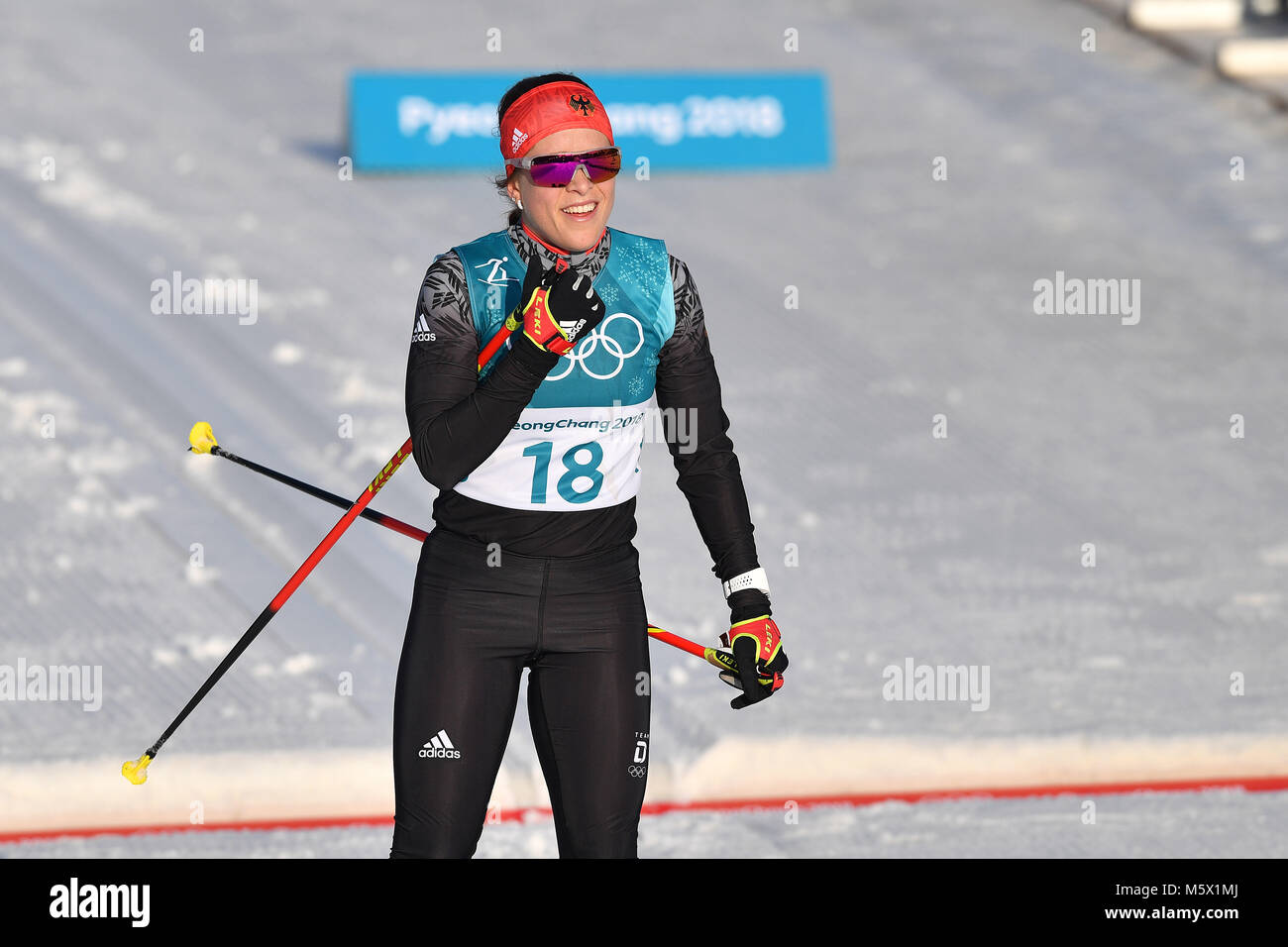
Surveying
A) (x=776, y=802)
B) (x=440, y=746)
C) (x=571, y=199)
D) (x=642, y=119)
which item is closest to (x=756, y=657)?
(x=440, y=746)

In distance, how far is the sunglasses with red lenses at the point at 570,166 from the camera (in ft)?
9.46

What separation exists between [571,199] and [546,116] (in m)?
0.15

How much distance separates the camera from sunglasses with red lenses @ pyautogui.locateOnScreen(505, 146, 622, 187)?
2885 mm

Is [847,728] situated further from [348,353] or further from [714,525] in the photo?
[348,353]

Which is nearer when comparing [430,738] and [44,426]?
[430,738]

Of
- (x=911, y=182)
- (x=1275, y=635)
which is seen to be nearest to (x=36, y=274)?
(x=911, y=182)

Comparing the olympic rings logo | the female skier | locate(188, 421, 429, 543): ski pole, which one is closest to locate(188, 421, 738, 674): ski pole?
locate(188, 421, 429, 543): ski pole

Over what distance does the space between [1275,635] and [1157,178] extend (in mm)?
4945

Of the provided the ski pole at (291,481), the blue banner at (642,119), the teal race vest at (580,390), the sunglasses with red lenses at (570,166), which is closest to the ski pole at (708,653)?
the teal race vest at (580,390)

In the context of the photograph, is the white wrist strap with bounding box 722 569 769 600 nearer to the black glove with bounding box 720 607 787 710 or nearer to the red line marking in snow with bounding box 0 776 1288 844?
the black glove with bounding box 720 607 787 710

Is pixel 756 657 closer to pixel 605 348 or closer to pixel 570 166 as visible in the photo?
pixel 605 348
